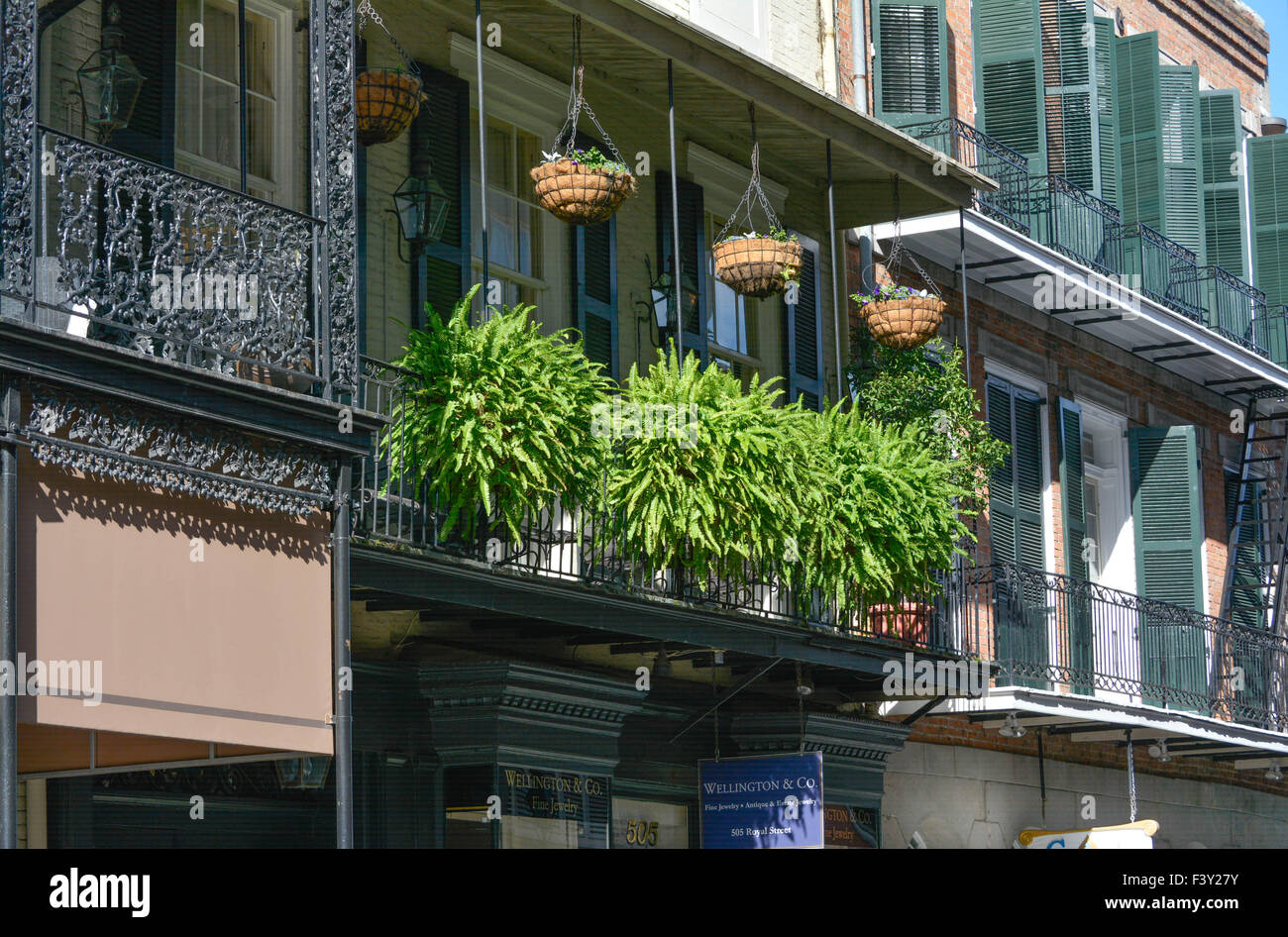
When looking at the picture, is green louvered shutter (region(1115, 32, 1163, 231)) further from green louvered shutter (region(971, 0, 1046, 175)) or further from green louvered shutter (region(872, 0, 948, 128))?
green louvered shutter (region(872, 0, 948, 128))

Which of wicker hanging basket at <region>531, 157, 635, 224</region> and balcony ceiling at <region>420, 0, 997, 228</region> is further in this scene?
balcony ceiling at <region>420, 0, 997, 228</region>

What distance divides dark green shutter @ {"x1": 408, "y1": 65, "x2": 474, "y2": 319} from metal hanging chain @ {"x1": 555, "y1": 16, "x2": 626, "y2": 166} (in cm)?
66

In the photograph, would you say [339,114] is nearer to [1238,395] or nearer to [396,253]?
[396,253]

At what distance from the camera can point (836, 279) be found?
1473 centimetres

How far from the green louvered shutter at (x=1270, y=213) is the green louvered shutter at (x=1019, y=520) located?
5662 mm

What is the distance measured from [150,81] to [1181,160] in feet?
45.6

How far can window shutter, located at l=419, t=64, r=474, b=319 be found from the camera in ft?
42.3

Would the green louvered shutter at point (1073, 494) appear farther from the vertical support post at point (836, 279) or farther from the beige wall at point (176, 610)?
the beige wall at point (176, 610)

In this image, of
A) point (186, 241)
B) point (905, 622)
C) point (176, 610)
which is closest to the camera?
point (176, 610)

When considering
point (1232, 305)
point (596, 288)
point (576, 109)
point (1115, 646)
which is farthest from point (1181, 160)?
point (576, 109)

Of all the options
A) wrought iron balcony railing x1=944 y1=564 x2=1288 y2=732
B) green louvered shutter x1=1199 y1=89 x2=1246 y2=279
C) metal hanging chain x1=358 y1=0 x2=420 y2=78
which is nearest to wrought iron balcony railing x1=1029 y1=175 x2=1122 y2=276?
green louvered shutter x1=1199 y1=89 x2=1246 y2=279

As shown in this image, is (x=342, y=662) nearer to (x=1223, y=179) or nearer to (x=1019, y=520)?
(x=1019, y=520)

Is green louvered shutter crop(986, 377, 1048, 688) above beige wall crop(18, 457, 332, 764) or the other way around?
above
